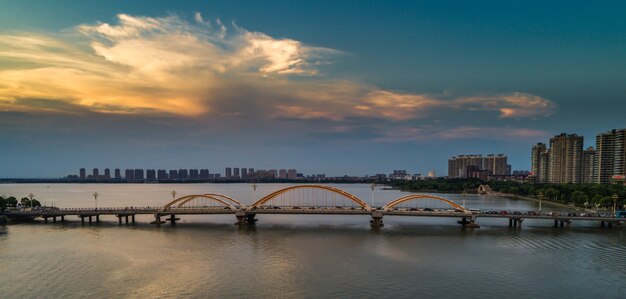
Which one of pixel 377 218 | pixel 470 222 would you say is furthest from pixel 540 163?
pixel 377 218

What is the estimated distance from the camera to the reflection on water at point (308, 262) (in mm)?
25547

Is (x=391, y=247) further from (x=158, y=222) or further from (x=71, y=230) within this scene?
(x=71, y=230)

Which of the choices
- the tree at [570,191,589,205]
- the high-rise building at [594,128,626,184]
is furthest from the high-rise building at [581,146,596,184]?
the tree at [570,191,589,205]

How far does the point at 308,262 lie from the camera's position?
3259 centimetres

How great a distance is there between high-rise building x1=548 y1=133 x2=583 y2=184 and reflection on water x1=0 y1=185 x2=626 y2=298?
12662 cm

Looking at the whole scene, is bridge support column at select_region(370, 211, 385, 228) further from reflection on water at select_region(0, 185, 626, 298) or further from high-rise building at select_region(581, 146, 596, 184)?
high-rise building at select_region(581, 146, 596, 184)

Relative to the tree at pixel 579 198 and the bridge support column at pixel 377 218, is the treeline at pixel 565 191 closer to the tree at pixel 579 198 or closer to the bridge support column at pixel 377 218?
the tree at pixel 579 198

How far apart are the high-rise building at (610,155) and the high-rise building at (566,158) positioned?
16.4 metres

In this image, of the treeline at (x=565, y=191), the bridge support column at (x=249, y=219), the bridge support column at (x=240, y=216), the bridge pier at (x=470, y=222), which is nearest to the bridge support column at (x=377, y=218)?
the bridge pier at (x=470, y=222)

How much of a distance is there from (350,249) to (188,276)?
1675 centimetres

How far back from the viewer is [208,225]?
55.8 metres

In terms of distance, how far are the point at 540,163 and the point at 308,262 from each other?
193390 mm

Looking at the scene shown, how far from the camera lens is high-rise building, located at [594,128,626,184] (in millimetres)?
127625

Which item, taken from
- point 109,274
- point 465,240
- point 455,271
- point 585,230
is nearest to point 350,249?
point 455,271
